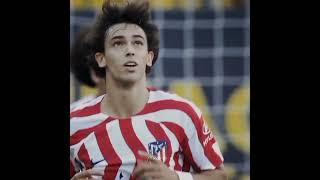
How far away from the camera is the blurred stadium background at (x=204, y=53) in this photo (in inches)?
104

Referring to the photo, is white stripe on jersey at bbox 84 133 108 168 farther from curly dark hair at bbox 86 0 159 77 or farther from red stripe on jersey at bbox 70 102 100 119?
curly dark hair at bbox 86 0 159 77

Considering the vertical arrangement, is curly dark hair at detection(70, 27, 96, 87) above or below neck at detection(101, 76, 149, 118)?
above

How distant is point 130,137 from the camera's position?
2.49m

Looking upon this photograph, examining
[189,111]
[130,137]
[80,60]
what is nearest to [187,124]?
[189,111]

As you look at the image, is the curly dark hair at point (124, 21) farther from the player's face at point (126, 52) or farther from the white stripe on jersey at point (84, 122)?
the white stripe on jersey at point (84, 122)

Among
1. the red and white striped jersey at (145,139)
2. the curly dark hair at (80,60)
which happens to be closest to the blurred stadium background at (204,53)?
the curly dark hair at (80,60)

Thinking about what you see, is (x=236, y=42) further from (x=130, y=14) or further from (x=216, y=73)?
(x=130, y=14)

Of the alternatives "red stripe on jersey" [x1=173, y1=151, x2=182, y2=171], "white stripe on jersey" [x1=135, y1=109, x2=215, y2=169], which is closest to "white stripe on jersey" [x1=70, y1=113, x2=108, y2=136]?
"white stripe on jersey" [x1=135, y1=109, x2=215, y2=169]

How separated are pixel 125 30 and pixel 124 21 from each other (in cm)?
3

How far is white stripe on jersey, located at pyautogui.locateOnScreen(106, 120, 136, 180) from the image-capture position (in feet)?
8.07

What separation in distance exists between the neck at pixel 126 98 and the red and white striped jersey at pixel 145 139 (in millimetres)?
16

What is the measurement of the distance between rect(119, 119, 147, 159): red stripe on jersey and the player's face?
0.13 meters

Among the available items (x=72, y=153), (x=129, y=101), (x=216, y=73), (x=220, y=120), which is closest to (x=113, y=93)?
(x=129, y=101)

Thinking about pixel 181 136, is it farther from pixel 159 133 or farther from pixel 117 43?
pixel 117 43
